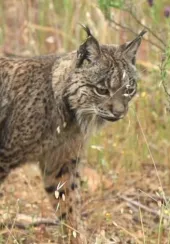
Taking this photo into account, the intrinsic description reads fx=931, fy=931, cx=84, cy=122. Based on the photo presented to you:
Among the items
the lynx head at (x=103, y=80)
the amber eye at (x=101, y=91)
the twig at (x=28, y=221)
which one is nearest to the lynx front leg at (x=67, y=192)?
the twig at (x=28, y=221)

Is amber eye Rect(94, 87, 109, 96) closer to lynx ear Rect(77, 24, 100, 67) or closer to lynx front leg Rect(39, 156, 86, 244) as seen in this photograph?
lynx ear Rect(77, 24, 100, 67)

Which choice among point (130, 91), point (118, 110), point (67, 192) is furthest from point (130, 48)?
point (67, 192)

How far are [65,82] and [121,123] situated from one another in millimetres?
1812

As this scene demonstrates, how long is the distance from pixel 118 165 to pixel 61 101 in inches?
58.6

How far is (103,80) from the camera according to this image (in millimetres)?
5184

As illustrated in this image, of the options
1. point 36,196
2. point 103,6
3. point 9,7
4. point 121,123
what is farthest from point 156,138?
point 9,7

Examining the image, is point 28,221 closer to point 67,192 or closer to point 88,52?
point 67,192

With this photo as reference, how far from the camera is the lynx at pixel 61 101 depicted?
204 inches

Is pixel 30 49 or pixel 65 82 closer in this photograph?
pixel 65 82

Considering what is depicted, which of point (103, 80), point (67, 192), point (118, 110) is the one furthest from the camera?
point (67, 192)

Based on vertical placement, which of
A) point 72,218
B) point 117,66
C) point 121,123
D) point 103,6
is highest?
point 103,6

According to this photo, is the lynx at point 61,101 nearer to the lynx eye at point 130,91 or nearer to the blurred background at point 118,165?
the lynx eye at point 130,91

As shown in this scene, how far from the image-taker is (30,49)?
25.8ft

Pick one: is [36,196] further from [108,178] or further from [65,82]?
[65,82]
